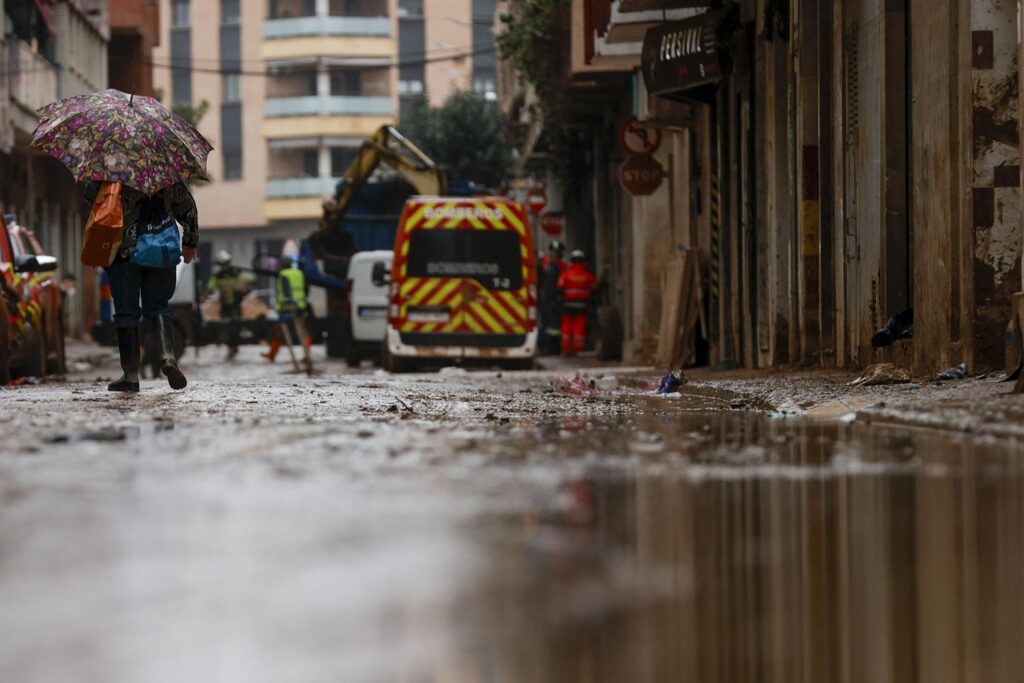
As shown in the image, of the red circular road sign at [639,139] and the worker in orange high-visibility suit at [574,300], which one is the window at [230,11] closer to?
the worker in orange high-visibility suit at [574,300]

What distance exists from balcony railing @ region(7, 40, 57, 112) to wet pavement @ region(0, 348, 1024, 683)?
3197cm

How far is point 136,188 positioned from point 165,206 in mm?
474

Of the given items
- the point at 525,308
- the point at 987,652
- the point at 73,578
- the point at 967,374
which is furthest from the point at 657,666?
the point at 525,308

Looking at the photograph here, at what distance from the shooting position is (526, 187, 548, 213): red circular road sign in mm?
48656

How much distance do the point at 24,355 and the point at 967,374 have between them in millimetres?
9060

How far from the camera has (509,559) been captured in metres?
4.60

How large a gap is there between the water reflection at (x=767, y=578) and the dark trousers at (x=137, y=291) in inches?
280

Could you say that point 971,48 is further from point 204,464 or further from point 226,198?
point 226,198

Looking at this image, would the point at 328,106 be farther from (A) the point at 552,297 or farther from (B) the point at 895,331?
(B) the point at 895,331

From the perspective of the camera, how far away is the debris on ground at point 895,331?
46.9 ft

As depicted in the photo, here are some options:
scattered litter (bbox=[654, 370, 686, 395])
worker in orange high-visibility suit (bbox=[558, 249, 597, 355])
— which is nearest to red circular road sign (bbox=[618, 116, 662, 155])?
worker in orange high-visibility suit (bbox=[558, 249, 597, 355])

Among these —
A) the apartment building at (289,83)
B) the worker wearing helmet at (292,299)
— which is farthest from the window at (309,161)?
the worker wearing helmet at (292,299)

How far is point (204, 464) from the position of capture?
276 inches

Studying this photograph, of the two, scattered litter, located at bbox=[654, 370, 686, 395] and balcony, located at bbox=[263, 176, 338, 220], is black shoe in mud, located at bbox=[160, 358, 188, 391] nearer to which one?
scattered litter, located at bbox=[654, 370, 686, 395]
